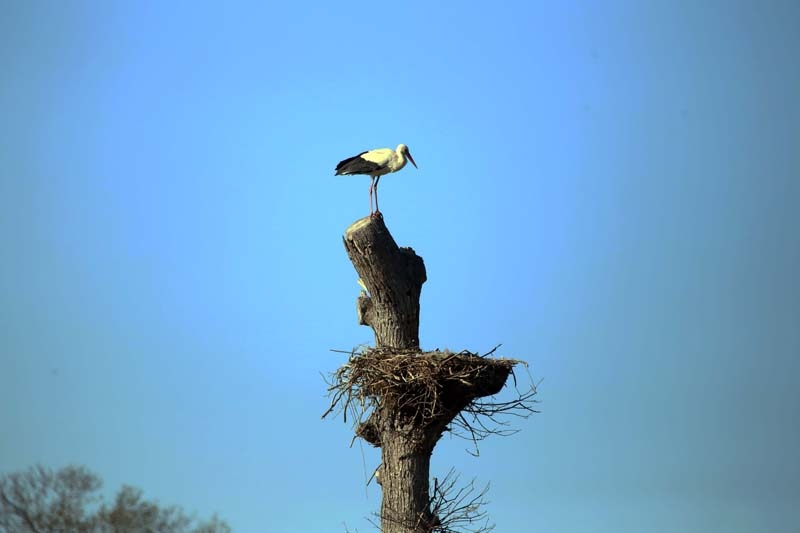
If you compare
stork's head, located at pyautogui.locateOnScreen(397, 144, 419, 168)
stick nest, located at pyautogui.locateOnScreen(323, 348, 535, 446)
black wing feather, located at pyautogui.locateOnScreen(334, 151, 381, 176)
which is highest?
stork's head, located at pyautogui.locateOnScreen(397, 144, 419, 168)

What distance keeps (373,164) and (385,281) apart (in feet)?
5.30

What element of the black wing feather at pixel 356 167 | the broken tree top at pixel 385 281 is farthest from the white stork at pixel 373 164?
the broken tree top at pixel 385 281

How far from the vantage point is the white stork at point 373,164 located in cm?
1162

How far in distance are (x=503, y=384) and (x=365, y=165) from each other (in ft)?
9.26

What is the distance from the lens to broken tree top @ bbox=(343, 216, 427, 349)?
10.5 metres

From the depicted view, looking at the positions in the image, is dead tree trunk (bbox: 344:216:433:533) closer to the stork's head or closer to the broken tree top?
the broken tree top

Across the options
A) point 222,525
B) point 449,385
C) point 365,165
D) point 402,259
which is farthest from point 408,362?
point 222,525

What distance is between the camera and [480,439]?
1067 cm

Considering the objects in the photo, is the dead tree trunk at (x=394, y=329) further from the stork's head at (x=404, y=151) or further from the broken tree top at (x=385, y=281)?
the stork's head at (x=404, y=151)

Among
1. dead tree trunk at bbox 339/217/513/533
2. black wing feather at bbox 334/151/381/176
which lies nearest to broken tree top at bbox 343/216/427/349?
dead tree trunk at bbox 339/217/513/533

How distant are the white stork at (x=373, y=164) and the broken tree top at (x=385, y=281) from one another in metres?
1.03

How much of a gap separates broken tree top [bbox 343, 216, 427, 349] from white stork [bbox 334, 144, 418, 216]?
1.03 m

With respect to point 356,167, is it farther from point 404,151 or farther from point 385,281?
point 385,281

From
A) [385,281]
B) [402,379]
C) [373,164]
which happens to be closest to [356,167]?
[373,164]
